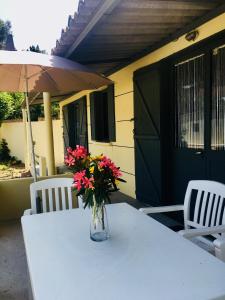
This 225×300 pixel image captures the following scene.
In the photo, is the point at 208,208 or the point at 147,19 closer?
the point at 208,208

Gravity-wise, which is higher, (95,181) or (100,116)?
(100,116)

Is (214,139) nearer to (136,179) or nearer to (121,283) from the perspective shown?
(136,179)

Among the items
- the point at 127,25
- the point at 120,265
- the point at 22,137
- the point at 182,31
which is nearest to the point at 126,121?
the point at 182,31

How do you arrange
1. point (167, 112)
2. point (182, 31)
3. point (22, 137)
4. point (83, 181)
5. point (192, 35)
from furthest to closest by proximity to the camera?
point (22, 137), point (167, 112), point (182, 31), point (192, 35), point (83, 181)

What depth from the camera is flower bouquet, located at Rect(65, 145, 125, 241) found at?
4.94 feet

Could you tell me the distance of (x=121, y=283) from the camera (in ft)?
3.79

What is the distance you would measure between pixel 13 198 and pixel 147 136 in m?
2.12

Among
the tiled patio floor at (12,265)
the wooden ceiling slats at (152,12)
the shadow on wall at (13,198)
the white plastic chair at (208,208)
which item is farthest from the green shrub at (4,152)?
the white plastic chair at (208,208)

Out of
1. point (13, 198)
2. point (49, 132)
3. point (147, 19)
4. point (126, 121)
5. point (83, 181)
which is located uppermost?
point (147, 19)

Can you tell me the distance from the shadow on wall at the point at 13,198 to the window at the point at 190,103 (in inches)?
80.2

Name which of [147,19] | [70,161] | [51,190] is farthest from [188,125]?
[70,161]

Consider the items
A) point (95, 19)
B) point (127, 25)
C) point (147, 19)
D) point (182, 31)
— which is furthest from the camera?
point (182, 31)

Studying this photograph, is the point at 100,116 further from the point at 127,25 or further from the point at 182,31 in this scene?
the point at 127,25

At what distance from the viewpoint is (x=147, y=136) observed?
4312 mm
